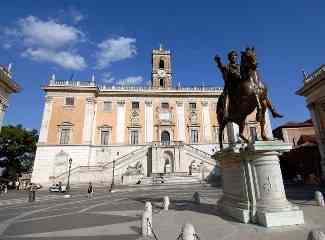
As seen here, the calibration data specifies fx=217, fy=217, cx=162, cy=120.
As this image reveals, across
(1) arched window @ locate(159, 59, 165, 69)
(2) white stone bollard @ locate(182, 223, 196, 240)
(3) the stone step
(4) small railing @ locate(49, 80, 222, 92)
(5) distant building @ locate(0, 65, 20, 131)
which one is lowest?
(2) white stone bollard @ locate(182, 223, 196, 240)

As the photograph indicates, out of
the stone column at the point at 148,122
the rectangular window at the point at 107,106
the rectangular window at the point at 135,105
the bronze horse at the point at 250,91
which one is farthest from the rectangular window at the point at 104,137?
the bronze horse at the point at 250,91

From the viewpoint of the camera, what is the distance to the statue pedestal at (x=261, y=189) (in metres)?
5.59

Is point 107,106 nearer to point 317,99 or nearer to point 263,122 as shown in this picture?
point 317,99

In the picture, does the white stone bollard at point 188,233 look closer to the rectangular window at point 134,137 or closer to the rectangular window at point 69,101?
the rectangular window at point 134,137

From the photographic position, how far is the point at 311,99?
25469 mm

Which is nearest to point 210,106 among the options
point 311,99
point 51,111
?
point 311,99

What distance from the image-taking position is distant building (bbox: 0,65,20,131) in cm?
2061

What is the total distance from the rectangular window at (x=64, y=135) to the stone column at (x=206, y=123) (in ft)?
74.6

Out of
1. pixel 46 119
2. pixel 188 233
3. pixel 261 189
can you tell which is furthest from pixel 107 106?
pixel 188 233

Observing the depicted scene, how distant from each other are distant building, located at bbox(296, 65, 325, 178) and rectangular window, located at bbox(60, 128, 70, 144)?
1324 inches

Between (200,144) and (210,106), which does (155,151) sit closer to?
(200,144)

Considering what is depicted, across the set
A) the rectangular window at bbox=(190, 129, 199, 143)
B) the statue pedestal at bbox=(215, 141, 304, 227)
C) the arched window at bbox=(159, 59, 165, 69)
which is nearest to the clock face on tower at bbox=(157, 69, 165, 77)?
the arched window at bbox=(159, 59, 165, 69)

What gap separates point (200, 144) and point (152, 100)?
11.5m

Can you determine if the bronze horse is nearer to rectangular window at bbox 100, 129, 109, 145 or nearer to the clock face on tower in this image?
rectangular window at bbox 100, 129, 109, 145
